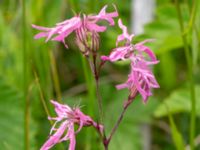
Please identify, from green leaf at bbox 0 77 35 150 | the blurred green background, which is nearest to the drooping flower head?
the blurred green background

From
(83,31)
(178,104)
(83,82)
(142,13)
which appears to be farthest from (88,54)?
(83,82)

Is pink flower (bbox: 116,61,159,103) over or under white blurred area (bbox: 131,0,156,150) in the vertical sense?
over

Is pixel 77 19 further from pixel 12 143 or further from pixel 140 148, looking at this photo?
pixel 140 148

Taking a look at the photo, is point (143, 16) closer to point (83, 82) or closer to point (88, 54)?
point (83, 82)

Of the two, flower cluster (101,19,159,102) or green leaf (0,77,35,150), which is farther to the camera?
green leaf (0,77,35,150)

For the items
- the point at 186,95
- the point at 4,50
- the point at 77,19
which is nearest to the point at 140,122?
the point at 186,95

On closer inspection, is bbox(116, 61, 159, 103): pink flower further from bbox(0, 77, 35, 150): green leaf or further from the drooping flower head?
bbox(0, 77, 35, 150): green leaf

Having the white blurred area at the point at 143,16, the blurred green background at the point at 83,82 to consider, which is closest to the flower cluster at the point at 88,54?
the blurred green background at the point at 83,82

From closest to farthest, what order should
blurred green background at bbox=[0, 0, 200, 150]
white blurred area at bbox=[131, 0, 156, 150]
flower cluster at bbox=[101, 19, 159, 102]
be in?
flower cluster at bbox=[101, 19, 159, 102] < blurred green background at bbox=[0, 0, 200, 150] < white blurred area at bbox=[131, 0, 156, 150]
